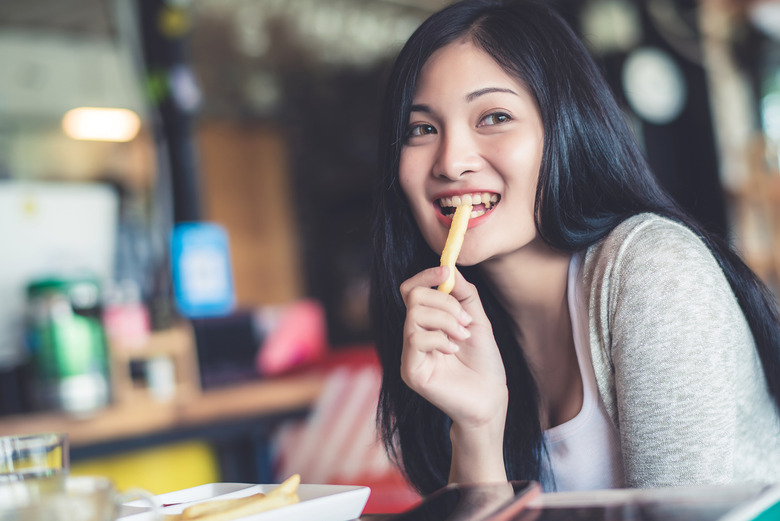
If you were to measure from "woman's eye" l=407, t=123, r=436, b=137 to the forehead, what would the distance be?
0.05m

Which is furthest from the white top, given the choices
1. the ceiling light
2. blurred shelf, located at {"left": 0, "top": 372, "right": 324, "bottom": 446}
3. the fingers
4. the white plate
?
the ceiling light

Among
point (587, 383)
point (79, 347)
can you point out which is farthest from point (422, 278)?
point (79, 347)

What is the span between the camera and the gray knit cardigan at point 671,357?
101 cm

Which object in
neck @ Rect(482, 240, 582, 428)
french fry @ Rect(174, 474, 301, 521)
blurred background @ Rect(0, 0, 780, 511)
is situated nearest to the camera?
french fry @ Rect(174, 474, 301, 521)

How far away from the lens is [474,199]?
1.24 metres

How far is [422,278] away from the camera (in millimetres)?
1092

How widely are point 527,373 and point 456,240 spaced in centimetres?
38

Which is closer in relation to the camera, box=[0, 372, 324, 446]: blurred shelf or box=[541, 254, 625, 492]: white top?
box=[541, 254, 625, 492]: white top

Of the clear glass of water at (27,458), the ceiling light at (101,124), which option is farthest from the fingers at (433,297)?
the ceiling light at (101,124)

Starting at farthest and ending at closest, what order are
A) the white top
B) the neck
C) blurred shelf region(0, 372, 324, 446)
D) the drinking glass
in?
blurred shelf region(0, 372, 324, 446)
the neck
the white top
the drinking glass

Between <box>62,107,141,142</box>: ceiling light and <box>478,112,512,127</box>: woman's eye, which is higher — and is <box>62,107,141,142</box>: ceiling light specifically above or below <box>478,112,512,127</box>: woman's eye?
above

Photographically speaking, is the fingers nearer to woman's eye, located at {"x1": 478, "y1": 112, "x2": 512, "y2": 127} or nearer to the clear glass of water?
woman's eye, located at {"x1": 478, "y1": 112, "x2": 512, "y2": 127}

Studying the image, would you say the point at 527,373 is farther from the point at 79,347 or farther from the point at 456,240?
the point at 79,347

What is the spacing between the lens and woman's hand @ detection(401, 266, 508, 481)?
1.02 m
